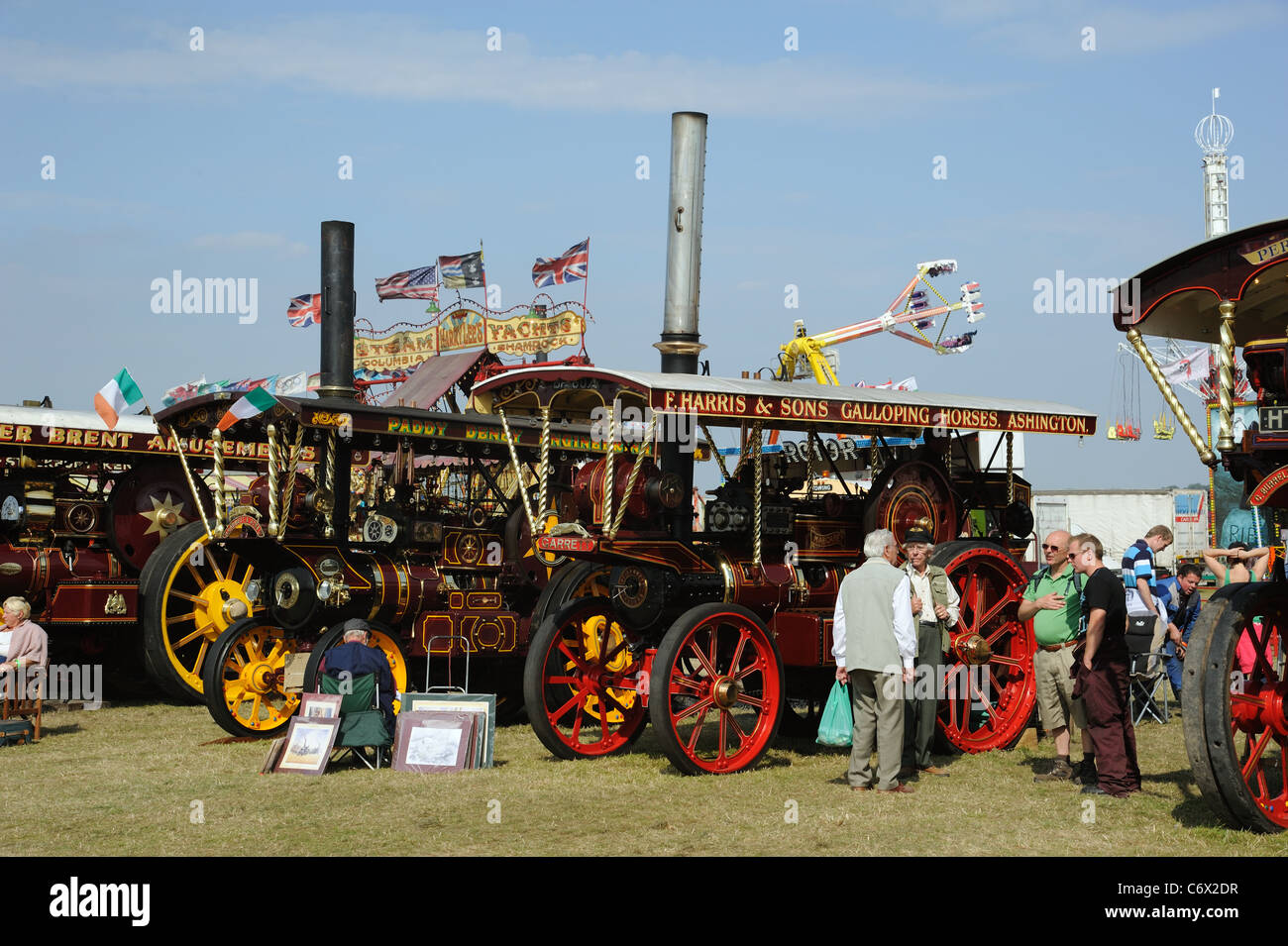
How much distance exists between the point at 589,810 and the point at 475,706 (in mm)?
1759

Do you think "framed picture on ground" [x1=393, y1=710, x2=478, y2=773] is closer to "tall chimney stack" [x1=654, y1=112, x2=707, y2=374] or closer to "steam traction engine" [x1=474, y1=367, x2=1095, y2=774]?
"steam traction engine" [x1=474, y1=367, x2=1095, y2=774]

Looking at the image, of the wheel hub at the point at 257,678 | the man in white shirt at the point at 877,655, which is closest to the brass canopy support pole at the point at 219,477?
the wheel hub at the point at 257,678

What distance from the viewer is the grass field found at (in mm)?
6637

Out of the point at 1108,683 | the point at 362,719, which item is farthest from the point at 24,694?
the point at 1108,683

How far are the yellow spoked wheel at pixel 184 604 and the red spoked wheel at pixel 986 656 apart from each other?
18.7 feet

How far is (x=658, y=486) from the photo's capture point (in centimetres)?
920

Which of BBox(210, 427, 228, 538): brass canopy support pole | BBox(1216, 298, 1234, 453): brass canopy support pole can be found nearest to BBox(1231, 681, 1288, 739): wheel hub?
BBox(1216, 298, 1234, 453): brass canopy support pole

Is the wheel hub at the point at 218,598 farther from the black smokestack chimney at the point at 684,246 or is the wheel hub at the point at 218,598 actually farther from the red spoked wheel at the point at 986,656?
the red spoked wheel at the point at 986,656

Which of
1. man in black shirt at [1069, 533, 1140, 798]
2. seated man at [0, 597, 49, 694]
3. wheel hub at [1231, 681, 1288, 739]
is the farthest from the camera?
seated man at [0, 597, 49, 694]

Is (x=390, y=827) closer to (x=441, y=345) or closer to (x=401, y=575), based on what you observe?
(x=401, y=575)

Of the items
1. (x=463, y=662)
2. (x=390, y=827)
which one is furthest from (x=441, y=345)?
(x=390, y=827)

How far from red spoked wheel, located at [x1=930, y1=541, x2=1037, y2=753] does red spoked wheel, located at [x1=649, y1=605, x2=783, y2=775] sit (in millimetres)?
1191

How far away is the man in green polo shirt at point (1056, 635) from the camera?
27.6 ft

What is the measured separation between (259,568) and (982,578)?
537cm
